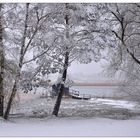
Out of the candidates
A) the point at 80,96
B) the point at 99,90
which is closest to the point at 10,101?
the point at 80,96

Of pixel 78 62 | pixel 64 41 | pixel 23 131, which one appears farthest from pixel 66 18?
pixel 23 131

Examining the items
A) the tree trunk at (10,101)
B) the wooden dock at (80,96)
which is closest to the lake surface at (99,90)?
the wooden dock at (80,96)

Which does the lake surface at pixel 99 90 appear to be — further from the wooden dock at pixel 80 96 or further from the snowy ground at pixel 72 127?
the snowy ground at pixel 72 127

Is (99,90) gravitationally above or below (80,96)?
above

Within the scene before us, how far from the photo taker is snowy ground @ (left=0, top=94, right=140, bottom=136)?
13.1ft

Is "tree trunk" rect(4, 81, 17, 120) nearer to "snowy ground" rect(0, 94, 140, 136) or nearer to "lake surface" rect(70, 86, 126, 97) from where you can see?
"snowy ground" rect(0, 94, 140, 136)

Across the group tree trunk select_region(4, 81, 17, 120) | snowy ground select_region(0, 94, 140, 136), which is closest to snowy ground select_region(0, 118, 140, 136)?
snowy ground select_region(0, 94, 140, 136)

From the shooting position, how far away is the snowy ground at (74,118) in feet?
13.1

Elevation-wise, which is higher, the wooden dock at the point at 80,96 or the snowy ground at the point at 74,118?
the wooden dock at the point at 80,96

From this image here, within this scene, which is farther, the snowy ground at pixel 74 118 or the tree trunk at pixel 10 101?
the tree trunk at pixel 10 101

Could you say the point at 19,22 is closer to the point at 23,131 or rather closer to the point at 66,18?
the point at 66,18

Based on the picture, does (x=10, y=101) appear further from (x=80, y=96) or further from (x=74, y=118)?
(x=80, y=96)

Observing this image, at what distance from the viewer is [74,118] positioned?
489 centimetres

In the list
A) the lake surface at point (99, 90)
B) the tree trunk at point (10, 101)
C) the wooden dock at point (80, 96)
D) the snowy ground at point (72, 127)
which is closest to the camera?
the snowy ground at point (72, 127)
